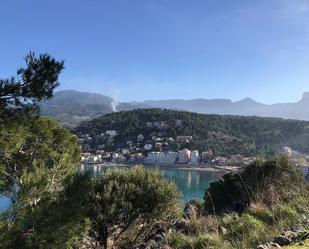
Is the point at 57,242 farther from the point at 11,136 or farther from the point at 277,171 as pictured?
the point at 277,171

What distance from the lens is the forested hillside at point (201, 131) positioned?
108m

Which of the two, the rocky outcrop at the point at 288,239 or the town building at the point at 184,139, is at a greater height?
the rocky outcrop at the point at 288,239

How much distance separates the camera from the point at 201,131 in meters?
114

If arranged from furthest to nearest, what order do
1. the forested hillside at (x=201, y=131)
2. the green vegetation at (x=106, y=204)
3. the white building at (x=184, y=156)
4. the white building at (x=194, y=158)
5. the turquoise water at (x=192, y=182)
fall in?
1. the forested hillside at (x=201, y=131)
2. the white building at (x=184, y=156)
3. the white building at (x=194, y=158)
4. the turquoise water at (x=192, y=182)
5. the green vegetation at (x=106, y=204)

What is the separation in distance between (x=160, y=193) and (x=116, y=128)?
337 ft

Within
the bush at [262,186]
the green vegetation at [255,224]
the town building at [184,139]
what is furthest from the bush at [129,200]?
the town building at [184,139]

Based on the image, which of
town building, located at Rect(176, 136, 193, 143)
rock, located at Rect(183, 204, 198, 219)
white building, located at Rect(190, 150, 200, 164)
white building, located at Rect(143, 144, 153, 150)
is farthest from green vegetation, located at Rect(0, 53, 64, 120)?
town building, located at Rect(176, 136, 193, 143)

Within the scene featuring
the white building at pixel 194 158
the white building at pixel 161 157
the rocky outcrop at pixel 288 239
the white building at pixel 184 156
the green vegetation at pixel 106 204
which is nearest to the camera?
the rocky outcrop at pixel 288 239

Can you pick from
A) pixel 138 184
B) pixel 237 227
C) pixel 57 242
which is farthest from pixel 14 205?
pixel 138 184

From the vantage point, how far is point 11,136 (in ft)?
21.7

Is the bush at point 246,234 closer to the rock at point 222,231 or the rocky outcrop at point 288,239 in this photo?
the rock at point 222,231

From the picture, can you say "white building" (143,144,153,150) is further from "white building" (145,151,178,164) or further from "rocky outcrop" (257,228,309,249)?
"rocky outcrop" (257,228,309,249)

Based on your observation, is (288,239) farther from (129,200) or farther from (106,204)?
(129,200)

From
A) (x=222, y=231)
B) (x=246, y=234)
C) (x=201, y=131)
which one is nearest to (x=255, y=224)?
(x=246, y=234)
